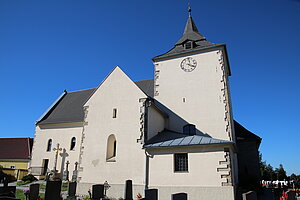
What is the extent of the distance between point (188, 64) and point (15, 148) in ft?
90.1

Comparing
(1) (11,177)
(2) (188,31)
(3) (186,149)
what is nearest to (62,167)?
(1) (11,177)

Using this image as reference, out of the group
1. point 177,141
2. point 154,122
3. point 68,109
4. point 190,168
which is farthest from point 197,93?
point 68,109

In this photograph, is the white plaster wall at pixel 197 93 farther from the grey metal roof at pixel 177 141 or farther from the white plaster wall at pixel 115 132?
the white plaster wall at pixel 115 132

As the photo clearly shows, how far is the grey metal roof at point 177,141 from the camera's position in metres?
13.5

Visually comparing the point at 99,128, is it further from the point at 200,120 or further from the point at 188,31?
the point at 188,31

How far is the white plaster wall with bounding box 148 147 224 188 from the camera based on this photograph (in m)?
12.9

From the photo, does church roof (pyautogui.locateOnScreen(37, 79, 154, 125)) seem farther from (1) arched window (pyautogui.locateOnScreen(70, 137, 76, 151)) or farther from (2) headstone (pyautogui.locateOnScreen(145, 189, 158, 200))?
(2) headstone (pyautogui.locateOnScreen(145, 189, 158, 200))

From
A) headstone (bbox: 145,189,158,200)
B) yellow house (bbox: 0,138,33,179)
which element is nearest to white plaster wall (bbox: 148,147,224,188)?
headstone (bbox: 145,189,158,200)

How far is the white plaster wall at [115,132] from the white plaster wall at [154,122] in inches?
38.4

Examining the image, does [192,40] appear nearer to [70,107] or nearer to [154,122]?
[154,122]

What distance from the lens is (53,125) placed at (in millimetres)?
24328

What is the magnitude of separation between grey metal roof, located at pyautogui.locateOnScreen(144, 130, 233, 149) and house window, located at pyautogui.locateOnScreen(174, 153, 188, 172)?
29.7 inches

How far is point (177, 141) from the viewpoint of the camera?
47.8 feet

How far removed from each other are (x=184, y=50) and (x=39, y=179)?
63.1ft
